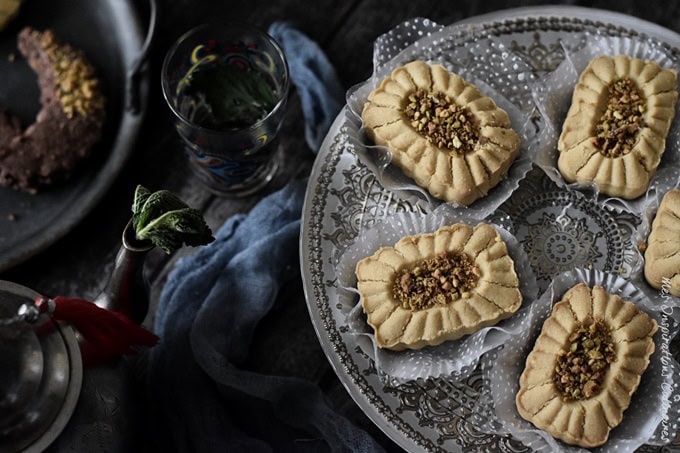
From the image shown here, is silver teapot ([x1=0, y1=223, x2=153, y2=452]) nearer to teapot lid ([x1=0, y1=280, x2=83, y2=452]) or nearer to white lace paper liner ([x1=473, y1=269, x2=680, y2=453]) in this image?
teapot lid ([x1=0, y1=280, x2=83, y2=452])

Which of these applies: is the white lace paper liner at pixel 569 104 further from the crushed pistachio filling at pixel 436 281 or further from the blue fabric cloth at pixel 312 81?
the blue fabric cloth at pixel 312 81

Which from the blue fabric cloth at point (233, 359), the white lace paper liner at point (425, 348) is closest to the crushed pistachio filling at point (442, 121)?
the white lace paper liner at point (425, 348)

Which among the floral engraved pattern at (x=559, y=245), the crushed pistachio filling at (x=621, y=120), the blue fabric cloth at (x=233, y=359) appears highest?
the crushed pistachio filling at (x=621, y=120)

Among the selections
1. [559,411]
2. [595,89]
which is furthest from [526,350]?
[595,89]

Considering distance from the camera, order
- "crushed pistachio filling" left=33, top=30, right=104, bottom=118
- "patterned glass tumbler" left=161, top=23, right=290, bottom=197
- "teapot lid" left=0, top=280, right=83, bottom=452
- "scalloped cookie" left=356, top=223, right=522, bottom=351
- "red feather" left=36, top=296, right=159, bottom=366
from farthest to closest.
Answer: "crushed pistachio filling" left=33, top=30, right=104, bottom=118 < "patterned glass tumbler" left=161, top=23, right=290, bottom=197 < "scalloped cookie" left=356, top=223, right=522, bottom=351 < "red feather" left=36, top=296, right=159, bottom=366 < "teapot lid" left=0, top=280, right=83, bottom=452

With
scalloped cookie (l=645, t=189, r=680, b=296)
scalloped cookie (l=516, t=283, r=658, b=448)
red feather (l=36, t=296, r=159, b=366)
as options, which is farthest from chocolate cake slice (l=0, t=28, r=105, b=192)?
scalloped cookie (l=645, t=189, r=680, b=296)

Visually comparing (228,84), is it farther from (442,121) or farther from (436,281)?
(436,281)

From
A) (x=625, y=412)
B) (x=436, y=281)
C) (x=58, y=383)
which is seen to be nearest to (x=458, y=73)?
(x=436, y=281)
